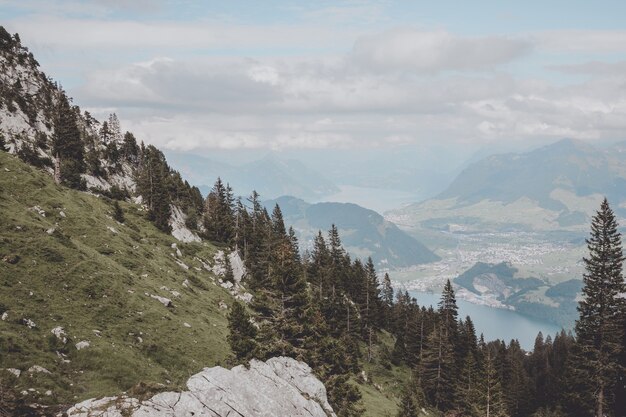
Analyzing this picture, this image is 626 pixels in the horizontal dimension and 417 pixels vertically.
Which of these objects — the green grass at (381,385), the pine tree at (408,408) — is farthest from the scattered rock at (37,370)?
the green grass at (381,385)

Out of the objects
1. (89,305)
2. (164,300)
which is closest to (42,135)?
(164,300)

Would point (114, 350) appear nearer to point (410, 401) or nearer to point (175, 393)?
point (175, 393)

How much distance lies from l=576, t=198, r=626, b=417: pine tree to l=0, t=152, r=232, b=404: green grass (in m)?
42.5

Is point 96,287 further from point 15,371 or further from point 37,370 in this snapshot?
point 15,371

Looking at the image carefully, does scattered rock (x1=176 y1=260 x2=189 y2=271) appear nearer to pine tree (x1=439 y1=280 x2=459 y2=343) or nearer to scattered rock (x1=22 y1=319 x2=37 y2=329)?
scattered rock (x1=22 y1=319 x2=37 y2=329)

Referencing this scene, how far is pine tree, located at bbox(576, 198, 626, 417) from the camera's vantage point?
163 feet

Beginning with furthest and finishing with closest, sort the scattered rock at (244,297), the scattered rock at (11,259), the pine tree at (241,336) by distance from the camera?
the scattered rock at (244,297) → the scattered rock at (11,259) → the pine tree at (241,336)

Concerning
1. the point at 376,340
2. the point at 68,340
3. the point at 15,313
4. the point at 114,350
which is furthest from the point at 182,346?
the point at 376,340

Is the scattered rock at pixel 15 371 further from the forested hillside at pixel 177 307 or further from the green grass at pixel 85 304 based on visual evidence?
the green grass at pixel 85 304

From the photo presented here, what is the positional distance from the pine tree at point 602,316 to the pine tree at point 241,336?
40.2 m

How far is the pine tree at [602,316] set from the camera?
49.7 metres

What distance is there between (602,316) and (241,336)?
44.1m

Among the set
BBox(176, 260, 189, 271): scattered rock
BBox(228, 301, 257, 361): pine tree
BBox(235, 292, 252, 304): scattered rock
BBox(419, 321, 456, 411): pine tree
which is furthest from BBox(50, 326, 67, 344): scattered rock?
BBox(419, 321, 456, 411): pine tree

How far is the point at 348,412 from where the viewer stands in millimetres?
39281
